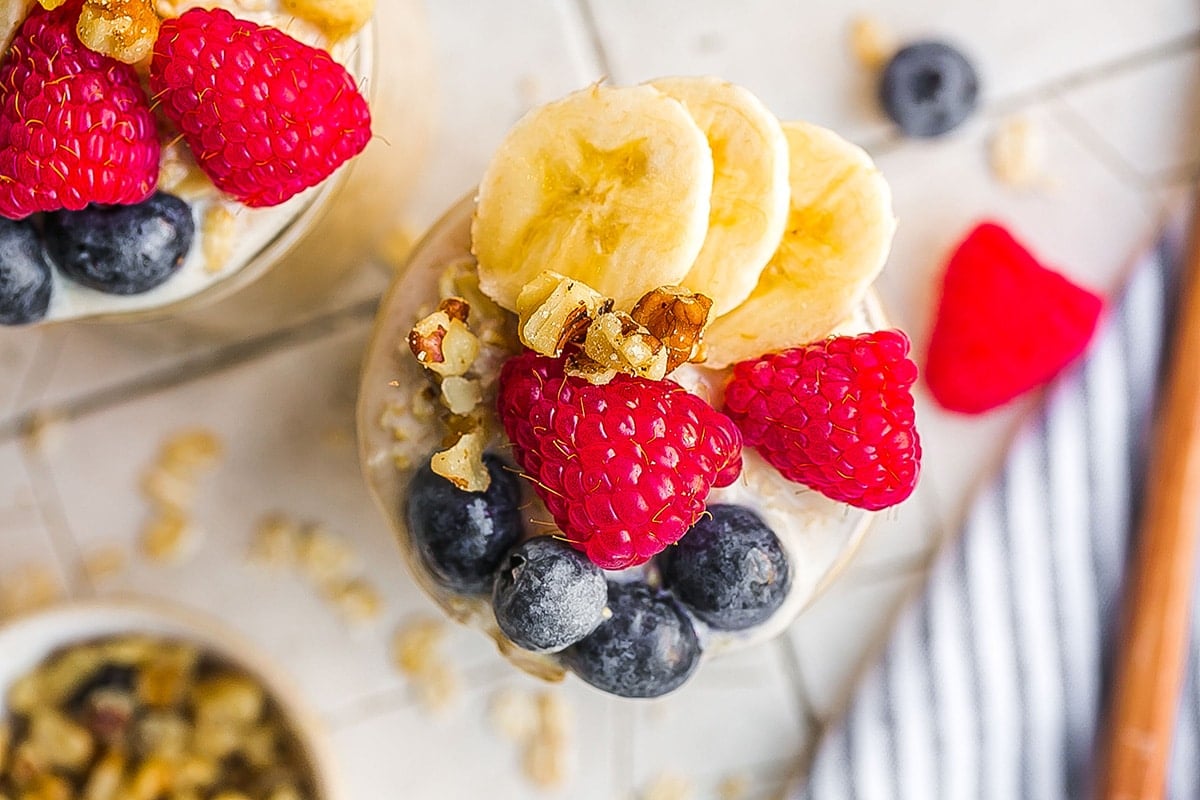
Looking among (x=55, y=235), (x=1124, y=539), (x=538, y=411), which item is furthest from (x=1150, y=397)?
(x=55, y=235)

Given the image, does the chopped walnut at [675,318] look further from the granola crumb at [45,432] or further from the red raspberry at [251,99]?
the granola crumb at [45,432]

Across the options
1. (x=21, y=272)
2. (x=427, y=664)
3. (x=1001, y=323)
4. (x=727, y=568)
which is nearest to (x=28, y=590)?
(x=427, y=664)

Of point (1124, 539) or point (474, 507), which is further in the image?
point (1124, 539)

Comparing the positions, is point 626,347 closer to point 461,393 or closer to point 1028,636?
point 461,393

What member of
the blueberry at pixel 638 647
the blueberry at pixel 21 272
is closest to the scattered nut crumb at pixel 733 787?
the blueberry at pixel 638 647

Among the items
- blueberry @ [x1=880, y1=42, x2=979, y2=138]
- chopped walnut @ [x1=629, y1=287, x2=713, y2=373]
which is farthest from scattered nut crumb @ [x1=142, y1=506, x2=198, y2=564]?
blueberry @ [x1=880, y1=42, x2=979, y2=138]

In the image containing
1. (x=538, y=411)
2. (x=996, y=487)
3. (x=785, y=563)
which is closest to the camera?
(x=538, y=411)

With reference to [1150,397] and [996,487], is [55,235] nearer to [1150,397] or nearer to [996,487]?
[996,487]
